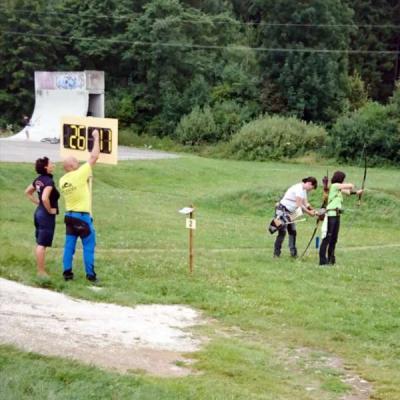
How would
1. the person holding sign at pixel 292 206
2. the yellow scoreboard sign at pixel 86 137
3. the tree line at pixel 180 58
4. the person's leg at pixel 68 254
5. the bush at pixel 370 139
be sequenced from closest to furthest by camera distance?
the person's leg at pixel 68 254 → the yellow scoreboard sign at pixel 86 137 → the person holding sign at pixel 292 206 → the bush at pixel 370 139 → the tree line at pixel 180 58

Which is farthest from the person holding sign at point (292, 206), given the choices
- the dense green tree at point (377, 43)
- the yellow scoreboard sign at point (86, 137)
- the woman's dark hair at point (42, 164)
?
A: the dense green tree at point (377, 43)

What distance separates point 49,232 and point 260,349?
4333 mm

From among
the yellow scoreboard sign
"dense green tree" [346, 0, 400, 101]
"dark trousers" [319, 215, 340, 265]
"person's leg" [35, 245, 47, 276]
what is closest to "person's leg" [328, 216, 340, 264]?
"dark trousers" [319, 215, 340, 265]

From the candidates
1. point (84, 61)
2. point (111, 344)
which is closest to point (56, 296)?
point (111, 344)

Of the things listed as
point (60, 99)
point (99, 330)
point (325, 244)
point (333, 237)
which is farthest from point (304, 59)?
point (99, 330)

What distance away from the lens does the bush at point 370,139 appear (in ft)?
169

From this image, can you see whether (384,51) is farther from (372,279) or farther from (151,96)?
(372,279)

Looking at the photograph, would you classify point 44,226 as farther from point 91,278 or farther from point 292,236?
point 292,236

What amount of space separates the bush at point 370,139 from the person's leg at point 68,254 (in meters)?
41.0

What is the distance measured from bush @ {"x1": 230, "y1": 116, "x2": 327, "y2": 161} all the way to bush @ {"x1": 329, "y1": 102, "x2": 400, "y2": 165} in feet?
4.96

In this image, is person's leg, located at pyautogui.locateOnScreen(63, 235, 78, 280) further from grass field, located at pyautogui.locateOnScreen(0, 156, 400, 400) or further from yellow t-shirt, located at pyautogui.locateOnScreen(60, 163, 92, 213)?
yellow t-shirt, located at pyautogui.locateOnScreen(60, 163, 92, 213)

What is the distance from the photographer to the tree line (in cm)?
6456

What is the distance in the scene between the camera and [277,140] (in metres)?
53.3

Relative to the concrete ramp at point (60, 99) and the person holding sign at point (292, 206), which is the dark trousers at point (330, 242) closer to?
the person holding sign at point (292, 206)
